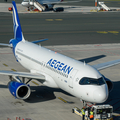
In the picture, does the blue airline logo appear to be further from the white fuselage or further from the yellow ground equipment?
the yellow ground equipment

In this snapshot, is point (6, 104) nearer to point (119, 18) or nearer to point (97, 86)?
point (97, 86)

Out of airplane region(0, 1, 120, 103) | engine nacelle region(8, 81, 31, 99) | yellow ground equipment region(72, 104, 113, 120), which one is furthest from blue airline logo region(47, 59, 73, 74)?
yellow ground equipment region(72, 104, 113, 120)

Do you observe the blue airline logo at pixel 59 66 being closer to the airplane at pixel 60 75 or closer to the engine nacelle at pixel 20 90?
the airplane at pixel 60 75

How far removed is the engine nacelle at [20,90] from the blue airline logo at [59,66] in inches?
149

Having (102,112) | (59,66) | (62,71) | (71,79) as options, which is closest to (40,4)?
(59,66)

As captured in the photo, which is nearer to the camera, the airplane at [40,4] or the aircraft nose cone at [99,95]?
the aircraft nose cone at [99,95]

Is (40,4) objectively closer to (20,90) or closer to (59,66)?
(59,66)

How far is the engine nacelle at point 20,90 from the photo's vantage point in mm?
27734

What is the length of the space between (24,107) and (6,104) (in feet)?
7.04

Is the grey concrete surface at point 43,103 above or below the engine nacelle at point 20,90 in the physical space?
below

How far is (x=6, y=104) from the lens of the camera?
2878 centimetres

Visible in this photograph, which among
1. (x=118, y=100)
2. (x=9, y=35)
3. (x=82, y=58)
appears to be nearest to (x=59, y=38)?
(x=9, y=35)

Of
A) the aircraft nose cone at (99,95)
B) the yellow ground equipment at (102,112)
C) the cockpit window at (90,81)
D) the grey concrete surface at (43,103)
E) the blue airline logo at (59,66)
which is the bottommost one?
the grey concrete surface at (43,103)

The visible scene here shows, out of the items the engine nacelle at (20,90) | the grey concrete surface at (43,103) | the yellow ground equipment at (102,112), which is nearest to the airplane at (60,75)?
the engine nacelle at (20,90)
